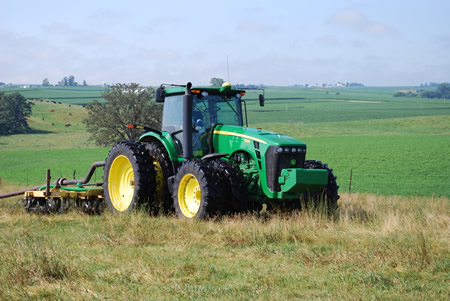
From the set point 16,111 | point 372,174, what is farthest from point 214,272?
point 16,111

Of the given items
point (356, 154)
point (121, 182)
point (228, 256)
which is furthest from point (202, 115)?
point (356, 154)

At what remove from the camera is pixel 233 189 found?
32.3ft

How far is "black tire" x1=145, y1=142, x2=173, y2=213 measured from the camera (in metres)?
11.0

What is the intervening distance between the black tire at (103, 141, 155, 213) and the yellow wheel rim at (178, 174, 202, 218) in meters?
0.77

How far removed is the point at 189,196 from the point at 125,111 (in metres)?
23.0

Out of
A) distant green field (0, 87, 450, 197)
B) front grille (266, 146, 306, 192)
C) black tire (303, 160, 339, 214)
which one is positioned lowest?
distant green field (0, 87, 450, 197)

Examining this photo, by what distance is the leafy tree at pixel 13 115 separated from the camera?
6938cm

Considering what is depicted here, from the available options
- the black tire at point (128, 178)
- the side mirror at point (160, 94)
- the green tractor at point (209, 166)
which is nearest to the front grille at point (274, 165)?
the green tractor at point (209, 166)

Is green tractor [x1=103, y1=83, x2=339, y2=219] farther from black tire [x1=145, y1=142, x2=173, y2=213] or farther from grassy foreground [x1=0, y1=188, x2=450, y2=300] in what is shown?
grassy foreground [x1=0, y1=188, x2=450, y2=300]

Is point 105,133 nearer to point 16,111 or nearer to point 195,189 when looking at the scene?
point 195,189

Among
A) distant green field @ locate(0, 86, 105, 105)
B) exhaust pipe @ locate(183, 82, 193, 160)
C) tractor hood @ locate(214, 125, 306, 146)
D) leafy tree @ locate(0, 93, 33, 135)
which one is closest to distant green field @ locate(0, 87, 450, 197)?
tractor hood @ locate(214, 125, 306, 146)

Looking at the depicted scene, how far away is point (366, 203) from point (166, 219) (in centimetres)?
572

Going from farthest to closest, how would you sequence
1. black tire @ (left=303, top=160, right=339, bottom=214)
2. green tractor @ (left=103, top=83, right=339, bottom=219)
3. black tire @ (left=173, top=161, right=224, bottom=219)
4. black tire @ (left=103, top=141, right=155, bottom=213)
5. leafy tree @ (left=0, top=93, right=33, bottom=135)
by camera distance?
leafy tree @ (left=0, top=93, right=33, bottom=135), black tire @ (left=103, top=141, right=155, bottom=213), black tire @ (left=303, top=160, right=339, bottom=214), green tractor @ (left=103, top=83, right=339, bottom=219), black tire @ (left=173, top=161, right=224, bottom=219)

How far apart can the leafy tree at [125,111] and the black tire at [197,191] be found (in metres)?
21.4
